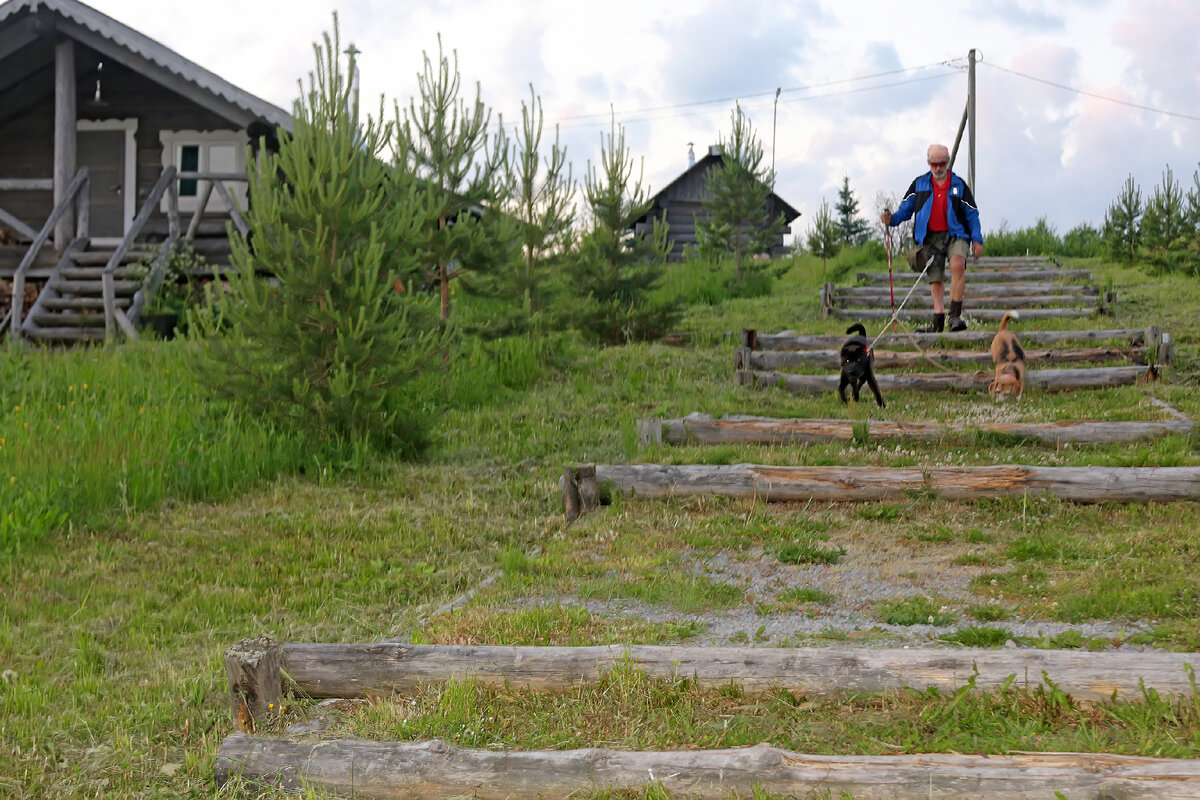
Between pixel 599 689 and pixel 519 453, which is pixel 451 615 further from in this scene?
pixel 519 453

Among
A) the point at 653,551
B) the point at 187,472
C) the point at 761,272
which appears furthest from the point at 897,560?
the point at 761,272

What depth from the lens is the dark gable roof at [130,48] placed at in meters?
18.7

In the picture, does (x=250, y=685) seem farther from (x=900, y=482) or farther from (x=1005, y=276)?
(x=1005, y=276)

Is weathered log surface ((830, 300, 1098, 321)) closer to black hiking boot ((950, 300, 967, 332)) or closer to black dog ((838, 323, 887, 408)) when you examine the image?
black hiking boot ((950, 300, 967, 332))

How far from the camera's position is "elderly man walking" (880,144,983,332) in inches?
507

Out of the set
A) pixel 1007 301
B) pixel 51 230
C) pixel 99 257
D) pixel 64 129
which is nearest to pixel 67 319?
pixel 99 257

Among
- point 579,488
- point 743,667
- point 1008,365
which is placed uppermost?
point 1008,365

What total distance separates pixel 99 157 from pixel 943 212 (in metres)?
17.8

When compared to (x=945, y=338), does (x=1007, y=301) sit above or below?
above

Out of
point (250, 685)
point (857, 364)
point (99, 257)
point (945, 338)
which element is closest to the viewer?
point (250, 685)

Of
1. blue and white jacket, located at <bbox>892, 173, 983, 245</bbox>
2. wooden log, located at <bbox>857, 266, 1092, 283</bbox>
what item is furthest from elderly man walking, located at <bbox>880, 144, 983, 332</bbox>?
wooden log, located at <bbox>857, 266, 1092, 283</bbox>

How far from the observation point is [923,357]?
44.8 ft

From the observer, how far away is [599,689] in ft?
14.8

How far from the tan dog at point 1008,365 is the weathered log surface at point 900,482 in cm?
398
